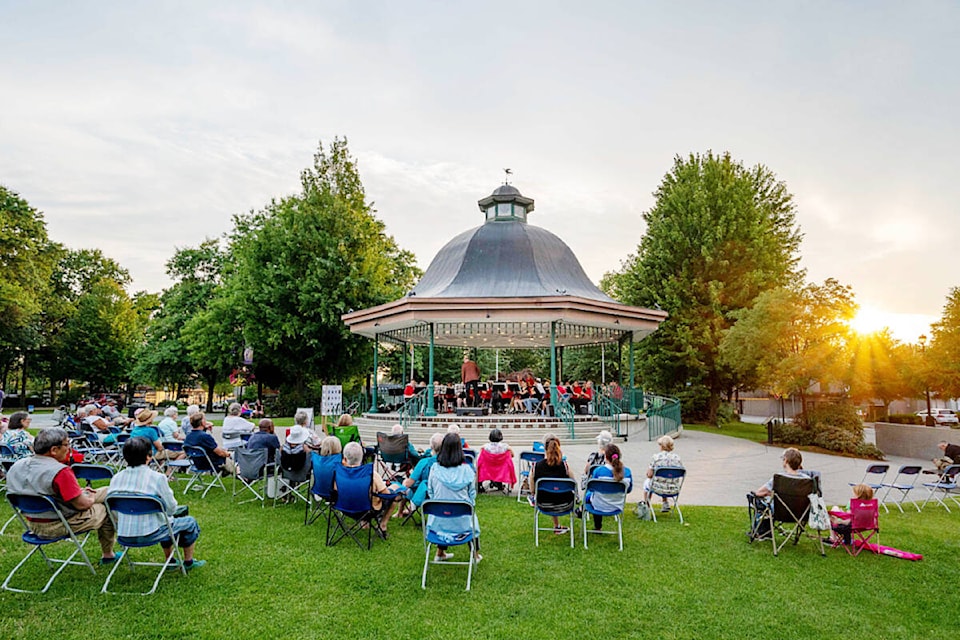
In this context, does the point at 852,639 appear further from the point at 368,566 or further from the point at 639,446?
the point at 639,446

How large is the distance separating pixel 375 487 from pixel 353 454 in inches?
20.3

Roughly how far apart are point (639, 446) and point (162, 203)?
14210 millimetres

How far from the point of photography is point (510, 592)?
4805mm

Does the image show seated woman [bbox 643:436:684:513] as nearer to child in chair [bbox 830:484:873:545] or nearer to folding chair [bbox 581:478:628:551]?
folding chair [bbox 581:478:628:551]

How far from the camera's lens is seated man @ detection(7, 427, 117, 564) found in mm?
4633

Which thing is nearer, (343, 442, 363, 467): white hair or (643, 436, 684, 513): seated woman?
(343, 442, 363, 467): white hair

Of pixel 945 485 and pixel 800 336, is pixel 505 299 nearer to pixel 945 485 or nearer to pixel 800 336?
pixel 800 336

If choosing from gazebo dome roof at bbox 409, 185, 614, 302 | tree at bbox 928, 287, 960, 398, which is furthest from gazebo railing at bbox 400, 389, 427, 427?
tree at bbox 928, 287, 960, 398

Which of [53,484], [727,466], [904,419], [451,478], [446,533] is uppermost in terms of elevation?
[53,484]

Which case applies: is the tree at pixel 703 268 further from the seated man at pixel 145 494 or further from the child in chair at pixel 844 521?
the seated man at pixel 145 494

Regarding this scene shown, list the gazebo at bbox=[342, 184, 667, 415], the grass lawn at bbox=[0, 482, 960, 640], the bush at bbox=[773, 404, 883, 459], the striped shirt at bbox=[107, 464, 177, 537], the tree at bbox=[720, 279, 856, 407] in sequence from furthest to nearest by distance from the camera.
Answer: the gazebo at bbox=[342, 184, 667, 415] → the tree at bbox=[720, 279, 856, 407] → the bush at bbox=[773, 404, 883, 459] → the striped shirt at bbox=[107, 464, 177, 537] → the grass lawn at bbox=[0, 482, 960, 640]

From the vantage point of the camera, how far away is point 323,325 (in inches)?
1008

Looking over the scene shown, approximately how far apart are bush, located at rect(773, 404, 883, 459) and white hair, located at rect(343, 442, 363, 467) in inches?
621

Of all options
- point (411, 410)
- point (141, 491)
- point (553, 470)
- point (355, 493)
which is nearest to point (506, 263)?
point (411, 410)
